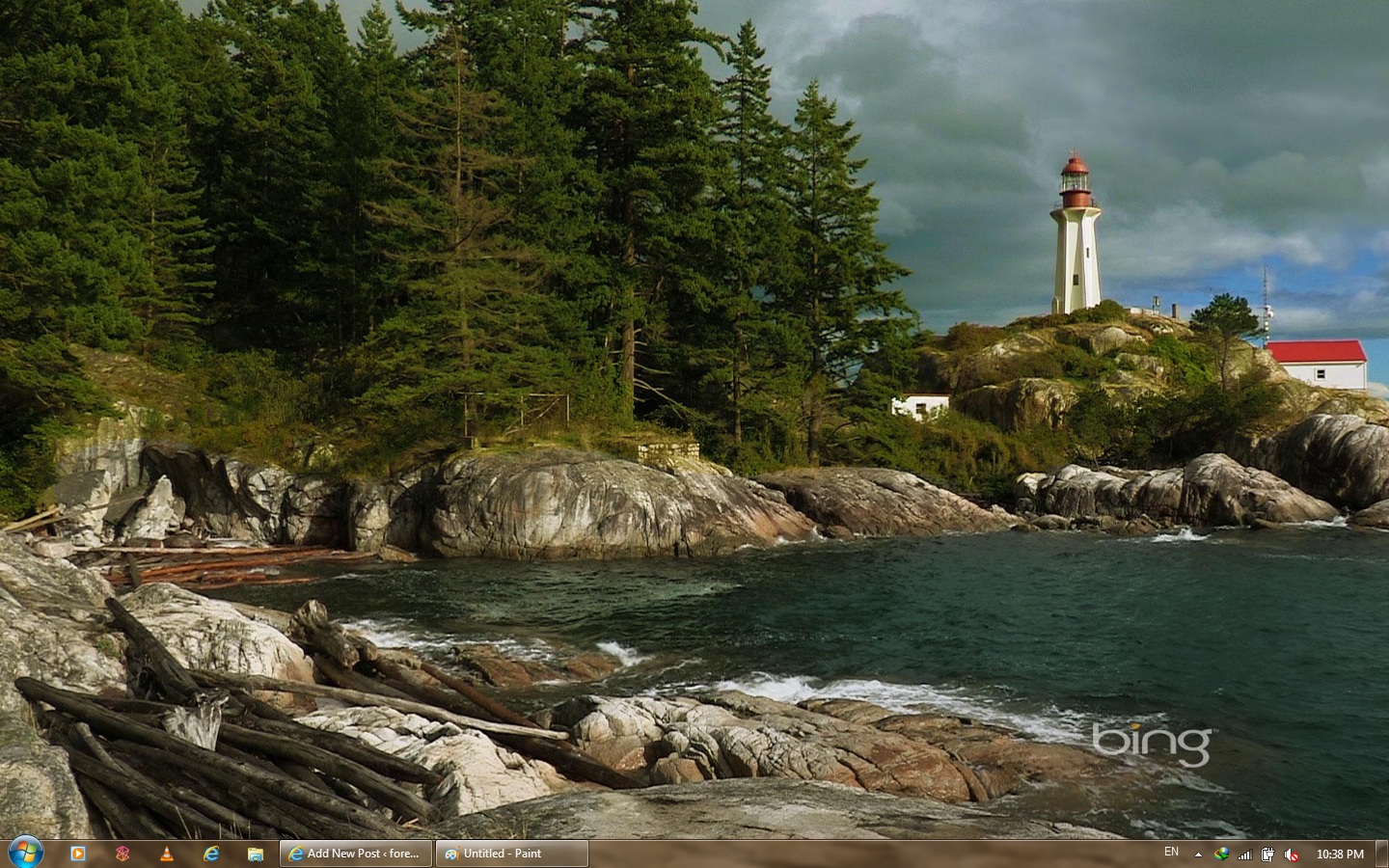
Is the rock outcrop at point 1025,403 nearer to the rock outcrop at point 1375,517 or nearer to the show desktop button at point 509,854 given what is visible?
the rock outcrop at point 1375,517

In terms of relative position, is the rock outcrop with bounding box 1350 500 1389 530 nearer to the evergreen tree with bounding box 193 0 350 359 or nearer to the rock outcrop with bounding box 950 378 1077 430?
the rock outcrop with bounding box 950 378 1077 430

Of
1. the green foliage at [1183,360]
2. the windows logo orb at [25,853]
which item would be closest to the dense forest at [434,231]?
the windows logo orb at [25,853]

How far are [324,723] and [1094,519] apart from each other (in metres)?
32.7

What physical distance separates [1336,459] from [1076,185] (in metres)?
39.9

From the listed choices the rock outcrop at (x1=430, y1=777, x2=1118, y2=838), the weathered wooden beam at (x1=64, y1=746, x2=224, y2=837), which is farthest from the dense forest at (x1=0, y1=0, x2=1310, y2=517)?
the rock outcrop at (x1=430, y1=777, x2=1118, y2=838)

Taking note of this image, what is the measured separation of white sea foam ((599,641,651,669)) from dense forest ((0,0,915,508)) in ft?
48.0

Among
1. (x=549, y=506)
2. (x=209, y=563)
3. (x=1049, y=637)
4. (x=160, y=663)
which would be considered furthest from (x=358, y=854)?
(x=549, y=506)

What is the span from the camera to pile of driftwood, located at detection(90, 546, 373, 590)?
2130 centimetres

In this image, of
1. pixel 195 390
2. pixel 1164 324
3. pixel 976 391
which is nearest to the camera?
pixel 195 390

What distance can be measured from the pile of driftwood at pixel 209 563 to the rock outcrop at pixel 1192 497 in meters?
29.0

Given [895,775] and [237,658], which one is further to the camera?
[237,658]

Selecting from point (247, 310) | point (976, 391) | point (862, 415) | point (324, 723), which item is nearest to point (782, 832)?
point (324, 723)

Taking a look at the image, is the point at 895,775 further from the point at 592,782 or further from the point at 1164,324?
the point at 1164,324

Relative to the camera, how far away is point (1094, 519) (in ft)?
115
